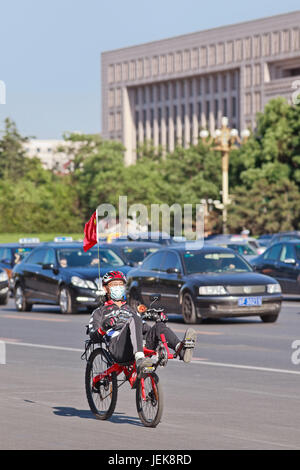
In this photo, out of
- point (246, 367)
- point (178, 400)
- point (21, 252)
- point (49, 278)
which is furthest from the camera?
point (21, 252)

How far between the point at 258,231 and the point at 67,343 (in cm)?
6080

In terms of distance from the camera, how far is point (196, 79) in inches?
6220

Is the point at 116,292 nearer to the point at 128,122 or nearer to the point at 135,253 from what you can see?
the point at 135,253

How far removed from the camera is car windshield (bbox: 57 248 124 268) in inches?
1133

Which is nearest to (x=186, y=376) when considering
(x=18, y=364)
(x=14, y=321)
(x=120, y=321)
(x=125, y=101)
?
(x=18, y=364)

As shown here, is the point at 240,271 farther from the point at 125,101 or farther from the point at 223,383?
the point at 125,101

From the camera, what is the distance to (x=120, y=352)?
992cm

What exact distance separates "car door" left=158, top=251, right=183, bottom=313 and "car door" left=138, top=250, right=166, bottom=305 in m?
0.16

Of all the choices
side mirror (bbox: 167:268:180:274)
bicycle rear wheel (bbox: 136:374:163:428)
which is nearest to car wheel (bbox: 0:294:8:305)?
side mirror (bbox: 167:268:180:274)

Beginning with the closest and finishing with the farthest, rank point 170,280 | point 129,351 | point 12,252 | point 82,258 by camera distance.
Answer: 1. point 129,351
2. point 170,280
3. point 82,258
4. point 12,252

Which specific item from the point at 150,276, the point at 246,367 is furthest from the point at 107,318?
the point at 150,276

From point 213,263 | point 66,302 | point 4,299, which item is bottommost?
point 4,299

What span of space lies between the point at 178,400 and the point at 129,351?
2.24 meters
